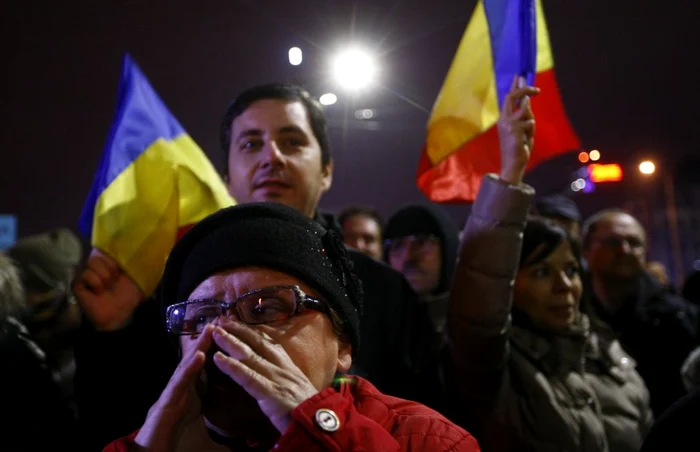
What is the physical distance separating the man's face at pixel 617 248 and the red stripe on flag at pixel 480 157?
1.33m

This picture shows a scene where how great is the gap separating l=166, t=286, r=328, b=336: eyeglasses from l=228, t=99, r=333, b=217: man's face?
3.22ft

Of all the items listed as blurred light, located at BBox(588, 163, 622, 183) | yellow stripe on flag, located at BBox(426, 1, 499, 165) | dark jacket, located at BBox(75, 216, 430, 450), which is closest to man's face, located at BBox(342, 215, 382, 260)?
yellow stripe on flag, located at BBox(426, 1, 499, 165)

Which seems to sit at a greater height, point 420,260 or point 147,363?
point 420,260

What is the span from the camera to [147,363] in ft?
7.81

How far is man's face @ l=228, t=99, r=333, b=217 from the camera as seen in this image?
259cm

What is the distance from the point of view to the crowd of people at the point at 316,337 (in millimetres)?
1488

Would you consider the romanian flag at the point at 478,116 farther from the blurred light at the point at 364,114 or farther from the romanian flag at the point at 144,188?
the blurred light at the point at 364,114

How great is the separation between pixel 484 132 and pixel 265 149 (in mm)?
1490

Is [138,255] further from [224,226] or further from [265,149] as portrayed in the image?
[224,226]

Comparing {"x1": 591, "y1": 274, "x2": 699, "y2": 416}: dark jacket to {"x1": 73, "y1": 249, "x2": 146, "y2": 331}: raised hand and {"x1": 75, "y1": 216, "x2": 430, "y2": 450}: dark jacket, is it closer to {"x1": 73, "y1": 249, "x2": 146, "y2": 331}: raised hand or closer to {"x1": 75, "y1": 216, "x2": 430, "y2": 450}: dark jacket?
{"x1": 75, "y1": 216, "x2": 430, "y2": 450}: dark jacket

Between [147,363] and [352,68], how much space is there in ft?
11.2

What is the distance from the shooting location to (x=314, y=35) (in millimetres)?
5469

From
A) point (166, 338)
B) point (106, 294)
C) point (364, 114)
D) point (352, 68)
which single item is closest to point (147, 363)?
point (166, 338)

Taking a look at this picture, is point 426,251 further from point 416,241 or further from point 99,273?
point 99,273
